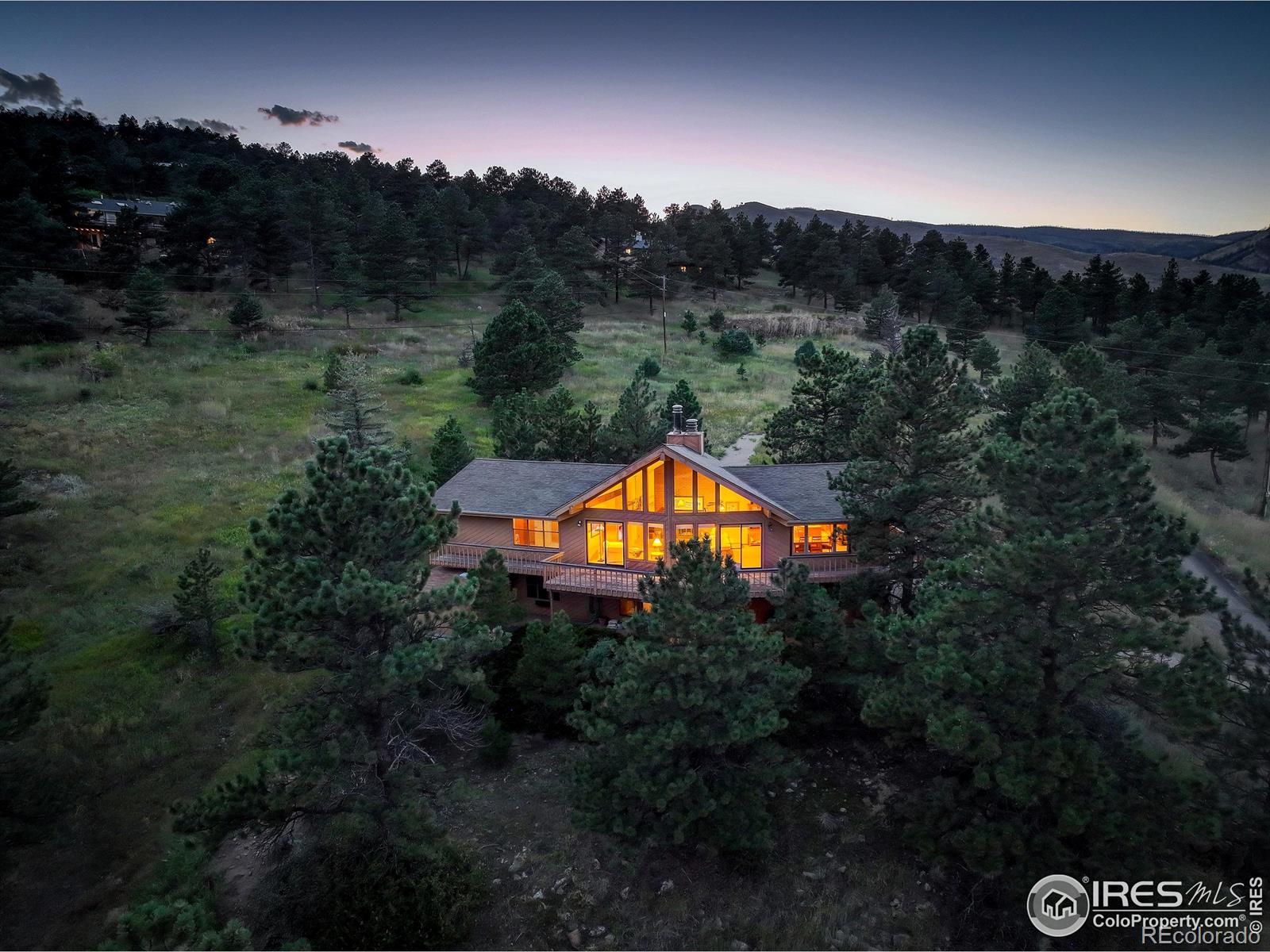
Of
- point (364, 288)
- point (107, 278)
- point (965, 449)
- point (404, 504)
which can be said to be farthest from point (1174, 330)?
point (107, 278)

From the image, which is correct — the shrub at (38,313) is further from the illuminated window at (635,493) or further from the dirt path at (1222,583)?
the dirt path at (1222,583)

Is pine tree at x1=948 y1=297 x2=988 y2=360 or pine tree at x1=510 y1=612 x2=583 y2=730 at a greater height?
pine tree at x1=948 y1=297 x2=988 y2=360

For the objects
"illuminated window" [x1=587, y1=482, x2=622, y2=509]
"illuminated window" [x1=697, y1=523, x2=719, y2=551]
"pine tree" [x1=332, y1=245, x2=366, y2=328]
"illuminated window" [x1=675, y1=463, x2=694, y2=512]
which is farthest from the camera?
"pine tree" [x1=332, y1=245, x2=366, y2=328]

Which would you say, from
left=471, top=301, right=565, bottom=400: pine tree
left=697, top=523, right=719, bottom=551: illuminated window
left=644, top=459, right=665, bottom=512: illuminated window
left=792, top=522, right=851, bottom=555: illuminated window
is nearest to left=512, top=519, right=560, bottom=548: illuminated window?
left=644, top=459, right=665, bottom=512: illuminated window

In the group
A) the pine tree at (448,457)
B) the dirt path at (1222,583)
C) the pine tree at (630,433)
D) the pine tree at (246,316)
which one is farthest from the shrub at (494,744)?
the pine tree at (246,316)

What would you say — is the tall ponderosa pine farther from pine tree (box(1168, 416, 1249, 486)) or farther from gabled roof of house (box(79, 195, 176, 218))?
gabled roof of house (box(79, 195, 176, 218))

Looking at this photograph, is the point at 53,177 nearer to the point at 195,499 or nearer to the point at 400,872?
the point at 195,499
